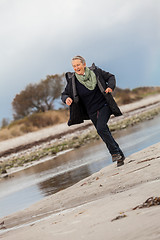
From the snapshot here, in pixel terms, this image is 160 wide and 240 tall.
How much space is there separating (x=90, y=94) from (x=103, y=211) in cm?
285

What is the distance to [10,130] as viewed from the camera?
3622 cm

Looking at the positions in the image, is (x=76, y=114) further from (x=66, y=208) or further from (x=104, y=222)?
(x=104, y=222)

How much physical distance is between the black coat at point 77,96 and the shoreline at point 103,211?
1.02 meters

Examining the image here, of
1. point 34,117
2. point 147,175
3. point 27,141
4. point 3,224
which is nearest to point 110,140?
point 147,175

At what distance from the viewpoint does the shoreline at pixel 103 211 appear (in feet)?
10.5

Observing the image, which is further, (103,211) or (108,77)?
(108,77)

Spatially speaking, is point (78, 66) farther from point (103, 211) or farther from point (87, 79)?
point (103, 211)

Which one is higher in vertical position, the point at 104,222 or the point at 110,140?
the point at 110,140

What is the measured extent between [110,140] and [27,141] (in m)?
21.8

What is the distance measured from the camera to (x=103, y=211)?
3.97 metres

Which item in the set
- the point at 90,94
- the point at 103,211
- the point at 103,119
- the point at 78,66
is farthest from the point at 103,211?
the point at 78,66

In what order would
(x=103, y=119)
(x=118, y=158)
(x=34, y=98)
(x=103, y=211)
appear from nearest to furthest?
(x=103, y=211) < (x=103, y=119) < (x=118, y=158) < (x=34, y=98)

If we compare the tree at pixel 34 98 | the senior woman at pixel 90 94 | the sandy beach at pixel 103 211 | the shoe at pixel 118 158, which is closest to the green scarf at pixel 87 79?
the senior woman at pixel 90 94

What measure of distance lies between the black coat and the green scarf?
87 millimetres
